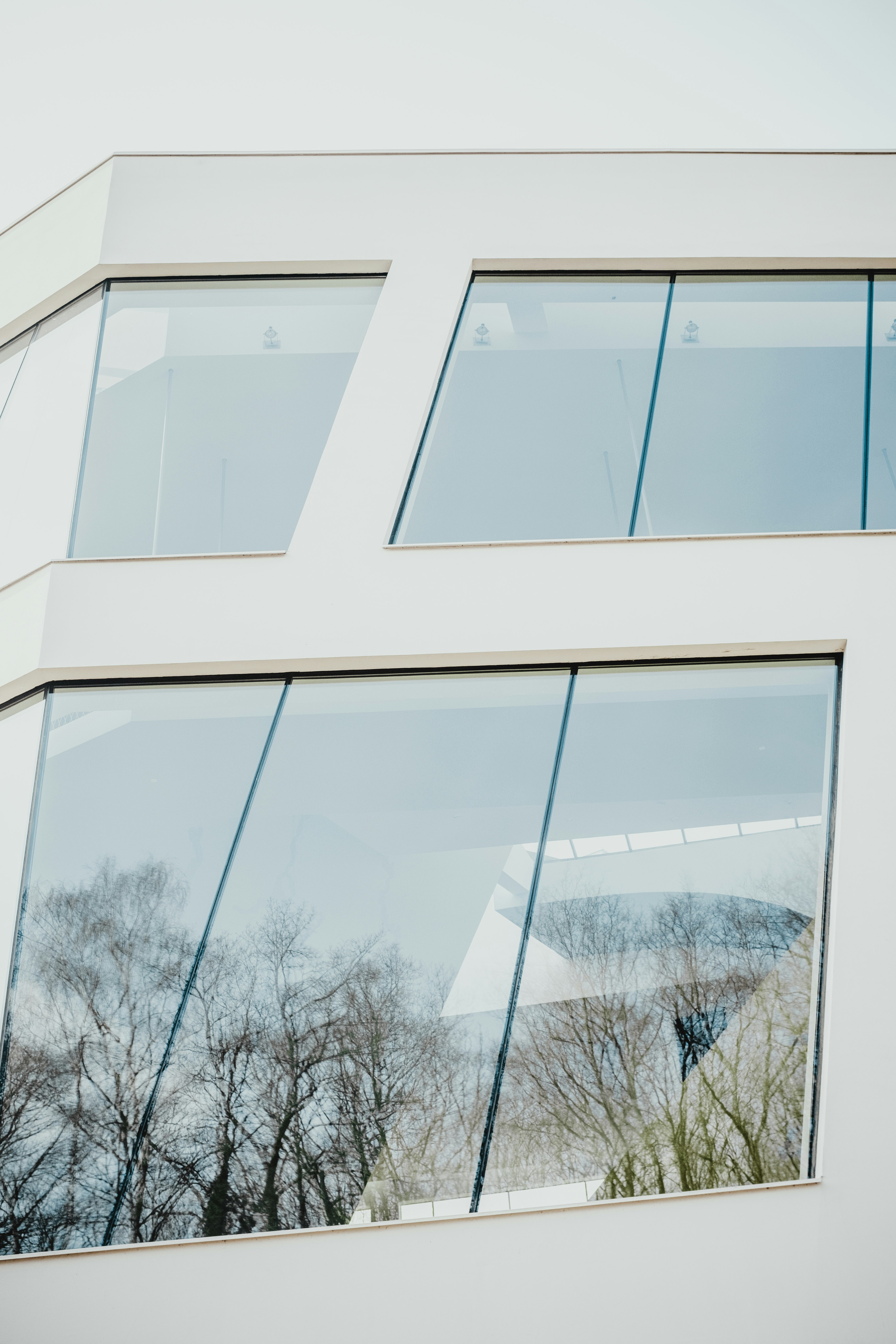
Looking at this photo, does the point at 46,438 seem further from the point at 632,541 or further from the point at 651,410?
the point at 651,410

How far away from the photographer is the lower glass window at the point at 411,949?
232 inches

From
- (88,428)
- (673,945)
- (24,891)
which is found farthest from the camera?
(88,428)

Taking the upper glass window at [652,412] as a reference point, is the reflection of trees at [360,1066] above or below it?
below

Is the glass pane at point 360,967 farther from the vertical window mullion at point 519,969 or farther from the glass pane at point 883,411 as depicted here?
the glass pane at point 883,411

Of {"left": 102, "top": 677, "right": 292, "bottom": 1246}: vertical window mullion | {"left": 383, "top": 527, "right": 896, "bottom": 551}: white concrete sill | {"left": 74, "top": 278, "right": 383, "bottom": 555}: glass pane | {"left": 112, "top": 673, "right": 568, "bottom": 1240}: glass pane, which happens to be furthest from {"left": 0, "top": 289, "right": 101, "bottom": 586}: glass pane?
{"left": 383, "top": 527, "right": 896, "bottom": 551}: white concrete sill

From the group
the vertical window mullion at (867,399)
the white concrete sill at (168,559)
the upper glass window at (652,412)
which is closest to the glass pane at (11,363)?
the white concrete sill at (168,559)

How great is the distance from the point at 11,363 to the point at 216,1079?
7200 millimetres

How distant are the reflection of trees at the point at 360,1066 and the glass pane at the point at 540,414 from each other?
132 inches

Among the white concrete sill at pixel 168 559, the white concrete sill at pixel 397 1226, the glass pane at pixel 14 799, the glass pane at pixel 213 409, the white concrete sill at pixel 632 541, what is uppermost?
the glass pane at pixel 213 409

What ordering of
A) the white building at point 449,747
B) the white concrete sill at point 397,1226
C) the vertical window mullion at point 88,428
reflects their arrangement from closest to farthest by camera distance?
the white concrete sill at point 397,1226 → the white building at point 449,747 → the vertical window mullion at point 88,428

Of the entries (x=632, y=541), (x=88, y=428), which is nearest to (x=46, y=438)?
(x=88, y=428)

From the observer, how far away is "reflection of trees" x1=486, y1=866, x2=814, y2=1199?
19.4 ft

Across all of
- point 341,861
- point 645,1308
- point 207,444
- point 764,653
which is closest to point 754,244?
point 764,653

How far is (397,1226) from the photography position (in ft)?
18.5
